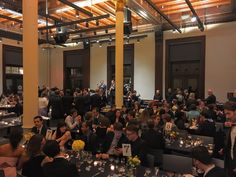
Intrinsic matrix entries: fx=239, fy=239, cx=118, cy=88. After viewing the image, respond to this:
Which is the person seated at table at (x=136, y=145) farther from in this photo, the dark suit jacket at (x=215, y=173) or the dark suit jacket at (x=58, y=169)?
the dark suit jacket at (x=215, y=173)

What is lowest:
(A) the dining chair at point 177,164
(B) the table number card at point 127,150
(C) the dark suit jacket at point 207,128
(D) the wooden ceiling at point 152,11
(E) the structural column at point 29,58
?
(A) the dining chair at point 177,164

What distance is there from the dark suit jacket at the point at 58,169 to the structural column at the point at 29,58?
2.44 meters

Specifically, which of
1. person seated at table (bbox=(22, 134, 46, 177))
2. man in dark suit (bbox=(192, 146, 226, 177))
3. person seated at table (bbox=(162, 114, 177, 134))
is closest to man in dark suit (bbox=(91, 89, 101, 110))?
person seated at table (bbox=(162, 114, 177, 134))

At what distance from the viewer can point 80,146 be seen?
377 cm

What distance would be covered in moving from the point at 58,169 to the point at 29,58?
Answer: 2.87m

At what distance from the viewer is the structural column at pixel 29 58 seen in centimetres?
478

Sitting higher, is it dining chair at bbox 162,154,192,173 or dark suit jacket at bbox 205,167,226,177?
dark suit jacket at bbox 205,167,226,177

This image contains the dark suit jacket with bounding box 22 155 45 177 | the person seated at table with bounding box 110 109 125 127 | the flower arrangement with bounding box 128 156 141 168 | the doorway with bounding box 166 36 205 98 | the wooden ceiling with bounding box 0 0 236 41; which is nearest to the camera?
the dark suit jacket with bounding box 22 155 45 177

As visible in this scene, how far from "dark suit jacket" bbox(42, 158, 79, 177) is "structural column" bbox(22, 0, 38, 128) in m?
2.44

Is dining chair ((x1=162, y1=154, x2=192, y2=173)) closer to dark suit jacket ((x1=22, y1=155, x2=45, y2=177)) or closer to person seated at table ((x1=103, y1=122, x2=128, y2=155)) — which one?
person seated at table ((x1=103, y1=122, x2=128, y2=155))

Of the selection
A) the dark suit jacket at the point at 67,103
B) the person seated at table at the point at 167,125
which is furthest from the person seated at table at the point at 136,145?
the dark suit jacket at the point at 67,103

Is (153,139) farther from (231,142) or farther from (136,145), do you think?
(231,142)

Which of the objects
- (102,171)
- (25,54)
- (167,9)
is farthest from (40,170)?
(167,9)

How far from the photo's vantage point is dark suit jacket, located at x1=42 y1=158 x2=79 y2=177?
8.47 feet
